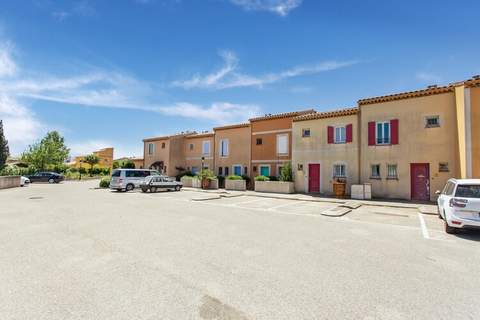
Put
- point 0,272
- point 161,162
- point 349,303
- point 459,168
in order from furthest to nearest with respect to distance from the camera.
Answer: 1. point 161,162
2. point 459,168
3. point 0,272
4. point 349,303

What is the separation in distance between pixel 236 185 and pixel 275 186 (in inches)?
173

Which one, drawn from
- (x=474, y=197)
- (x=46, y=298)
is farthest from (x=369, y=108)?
(x=46, y=298)

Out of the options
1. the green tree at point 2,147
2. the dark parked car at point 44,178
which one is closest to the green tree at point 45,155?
the green tree at point 2,147

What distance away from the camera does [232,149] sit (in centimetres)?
2834

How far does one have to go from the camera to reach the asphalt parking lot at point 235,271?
3.47 m

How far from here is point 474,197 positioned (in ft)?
24.4

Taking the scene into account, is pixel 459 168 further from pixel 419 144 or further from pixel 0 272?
pixel 0 272

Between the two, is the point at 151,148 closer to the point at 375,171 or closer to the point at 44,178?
the point at 44,178

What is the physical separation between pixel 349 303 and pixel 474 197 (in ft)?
21.2

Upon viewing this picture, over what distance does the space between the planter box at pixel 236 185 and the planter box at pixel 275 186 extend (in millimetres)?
1605

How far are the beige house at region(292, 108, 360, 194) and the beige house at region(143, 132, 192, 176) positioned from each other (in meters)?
17.0

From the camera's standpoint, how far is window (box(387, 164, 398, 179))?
16531 millimetres

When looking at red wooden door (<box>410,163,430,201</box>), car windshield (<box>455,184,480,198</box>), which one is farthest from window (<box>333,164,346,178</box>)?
car windshield (<box>455,184,480,198</box>)

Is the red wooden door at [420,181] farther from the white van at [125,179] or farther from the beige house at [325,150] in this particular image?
the white van at [125,179]
